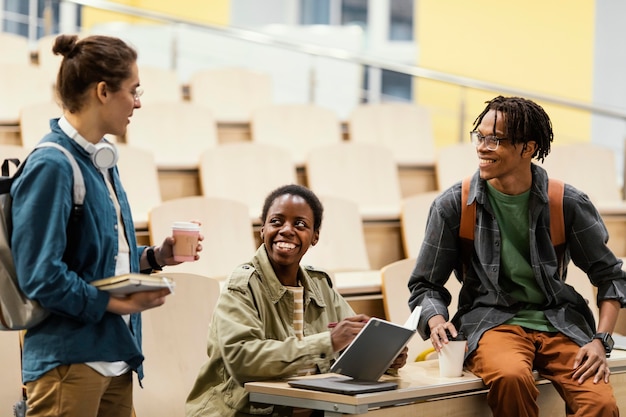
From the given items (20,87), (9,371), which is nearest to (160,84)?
(20,87)

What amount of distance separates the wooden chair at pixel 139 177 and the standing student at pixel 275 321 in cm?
143

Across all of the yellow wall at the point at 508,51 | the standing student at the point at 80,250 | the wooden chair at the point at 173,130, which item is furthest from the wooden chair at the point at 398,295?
the yellow wall at the point at 508,51

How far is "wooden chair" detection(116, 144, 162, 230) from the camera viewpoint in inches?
152

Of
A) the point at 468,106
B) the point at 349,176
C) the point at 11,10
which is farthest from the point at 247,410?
the point at 11,10

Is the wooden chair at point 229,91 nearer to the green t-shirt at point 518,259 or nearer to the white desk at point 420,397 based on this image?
the green t-shirt at point 518,259

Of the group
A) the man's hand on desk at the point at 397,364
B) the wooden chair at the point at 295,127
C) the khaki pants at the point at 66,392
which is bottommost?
the man's hand on desk at the point at 397,364

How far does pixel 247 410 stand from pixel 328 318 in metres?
0.35

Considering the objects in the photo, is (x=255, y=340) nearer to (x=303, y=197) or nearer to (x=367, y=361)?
(x=367, y=361)

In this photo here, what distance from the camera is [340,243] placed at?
3828mm

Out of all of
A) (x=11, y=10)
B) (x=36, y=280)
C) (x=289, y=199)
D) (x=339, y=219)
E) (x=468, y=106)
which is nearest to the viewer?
(x=36, y=280)

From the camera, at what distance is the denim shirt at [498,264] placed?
8.46 ft

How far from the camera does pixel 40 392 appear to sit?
1.88m

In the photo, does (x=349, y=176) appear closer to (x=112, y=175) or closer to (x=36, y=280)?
(x=112, y=175)

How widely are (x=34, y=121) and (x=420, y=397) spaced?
251 cm
